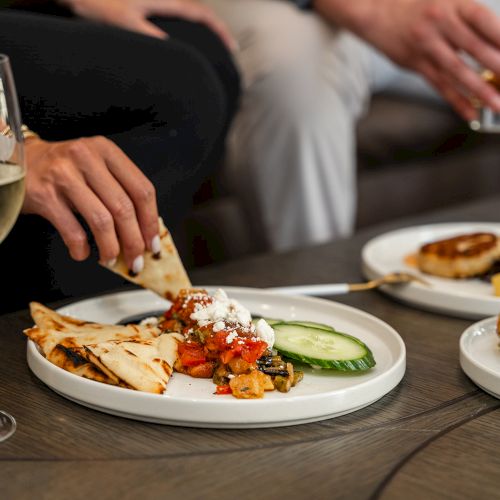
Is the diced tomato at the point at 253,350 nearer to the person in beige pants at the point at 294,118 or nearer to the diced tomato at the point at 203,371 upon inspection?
the diced tomato at the point at 203,371

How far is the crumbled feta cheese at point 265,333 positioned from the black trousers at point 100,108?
1.59 feet

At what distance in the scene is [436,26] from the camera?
1.91m

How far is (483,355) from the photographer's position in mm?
929

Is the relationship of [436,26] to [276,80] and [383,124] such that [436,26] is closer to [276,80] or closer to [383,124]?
[276,80]

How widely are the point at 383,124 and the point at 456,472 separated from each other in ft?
6.80

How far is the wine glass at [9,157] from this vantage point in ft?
2.49

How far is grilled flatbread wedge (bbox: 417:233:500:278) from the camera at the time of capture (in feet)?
3.96

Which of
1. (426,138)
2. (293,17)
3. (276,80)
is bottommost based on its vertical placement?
(426,138)

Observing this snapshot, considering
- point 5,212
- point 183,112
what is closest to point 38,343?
point 5,212

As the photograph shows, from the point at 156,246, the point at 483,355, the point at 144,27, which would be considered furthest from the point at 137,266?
the point at 144,27

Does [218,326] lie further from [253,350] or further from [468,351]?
[468,351]

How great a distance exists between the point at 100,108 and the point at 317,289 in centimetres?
54

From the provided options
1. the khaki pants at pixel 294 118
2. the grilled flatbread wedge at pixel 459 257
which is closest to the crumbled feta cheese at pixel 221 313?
the grilled flatbread wedge at pixel 459 257

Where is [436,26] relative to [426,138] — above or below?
above
